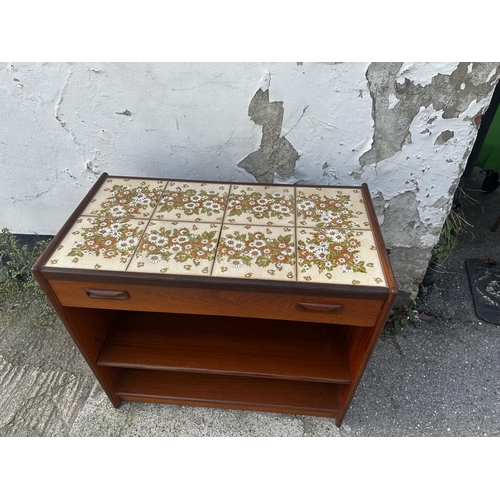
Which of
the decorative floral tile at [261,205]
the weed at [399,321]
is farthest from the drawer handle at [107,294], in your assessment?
the weed at [399,321]

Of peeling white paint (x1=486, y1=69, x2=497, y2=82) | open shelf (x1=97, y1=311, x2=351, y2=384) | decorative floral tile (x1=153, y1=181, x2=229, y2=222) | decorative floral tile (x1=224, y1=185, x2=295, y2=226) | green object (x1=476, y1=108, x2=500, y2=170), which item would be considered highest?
peeling white paint (x1=486, y1=69, x2=497, y2=82)

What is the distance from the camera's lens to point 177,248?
3.71 feet

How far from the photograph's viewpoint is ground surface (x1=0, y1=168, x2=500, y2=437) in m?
1.56

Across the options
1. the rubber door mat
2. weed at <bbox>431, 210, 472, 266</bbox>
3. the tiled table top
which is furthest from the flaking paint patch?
the rubber door mat

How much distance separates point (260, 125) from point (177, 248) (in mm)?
624

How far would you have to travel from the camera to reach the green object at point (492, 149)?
6.30 feet

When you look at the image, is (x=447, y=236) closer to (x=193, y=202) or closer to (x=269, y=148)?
(x=269, y=148)

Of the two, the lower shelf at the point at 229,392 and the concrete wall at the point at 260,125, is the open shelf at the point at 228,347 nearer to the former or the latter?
the lower shelf at the point at 229,392

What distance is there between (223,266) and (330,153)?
72 centimetres

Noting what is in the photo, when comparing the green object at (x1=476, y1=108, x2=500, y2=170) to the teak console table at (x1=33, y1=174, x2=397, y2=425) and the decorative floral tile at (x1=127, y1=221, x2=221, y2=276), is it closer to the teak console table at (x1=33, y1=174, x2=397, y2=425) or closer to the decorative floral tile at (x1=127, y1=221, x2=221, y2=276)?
the teak console table at (x1=33, y1=174, x2=397, y2=425)

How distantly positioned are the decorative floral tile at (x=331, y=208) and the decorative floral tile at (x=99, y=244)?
0.56 metres

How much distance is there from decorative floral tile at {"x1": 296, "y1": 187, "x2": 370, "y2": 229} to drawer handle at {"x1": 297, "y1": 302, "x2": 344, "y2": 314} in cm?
29

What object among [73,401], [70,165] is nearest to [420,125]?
→ [70,165]

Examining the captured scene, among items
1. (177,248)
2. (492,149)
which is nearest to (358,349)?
(177,248)
